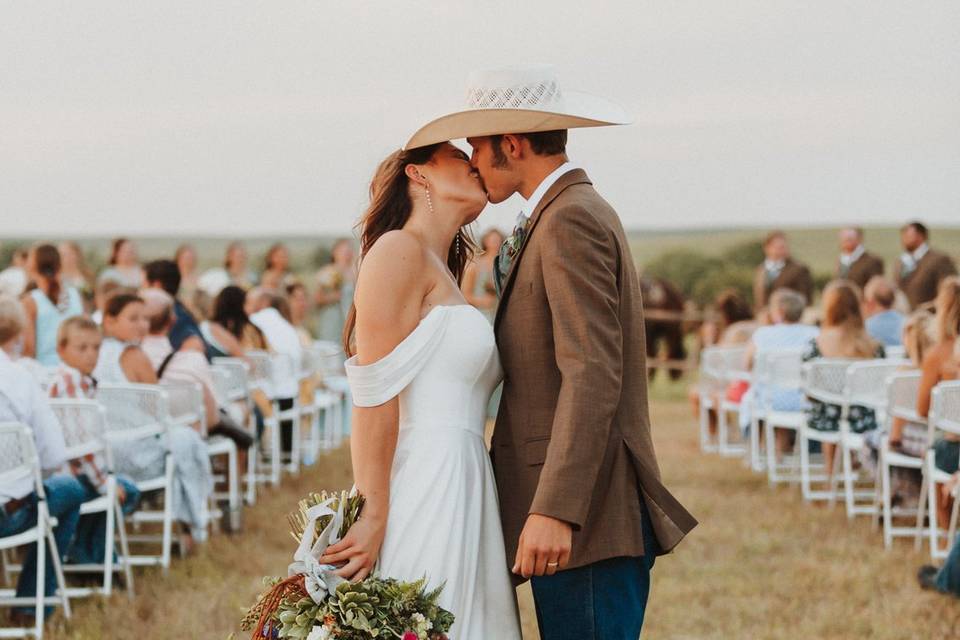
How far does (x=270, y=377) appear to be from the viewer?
1055 centimetres

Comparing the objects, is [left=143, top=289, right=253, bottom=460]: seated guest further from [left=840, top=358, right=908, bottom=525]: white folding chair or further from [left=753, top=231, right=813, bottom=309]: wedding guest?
[left=753, top=231, right=813, bottom=309]: wedding guest

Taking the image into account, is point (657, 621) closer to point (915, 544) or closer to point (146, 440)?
point (915, 544)

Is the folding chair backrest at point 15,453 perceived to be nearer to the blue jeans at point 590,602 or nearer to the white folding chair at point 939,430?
the blue jeans at point 590,602

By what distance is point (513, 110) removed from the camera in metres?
3.04

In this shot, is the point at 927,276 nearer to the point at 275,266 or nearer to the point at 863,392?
the point at 863,392

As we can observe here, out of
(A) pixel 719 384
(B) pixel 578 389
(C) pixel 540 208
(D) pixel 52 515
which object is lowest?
(A) pixel 719 384

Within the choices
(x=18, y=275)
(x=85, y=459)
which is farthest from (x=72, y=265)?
(x=85, y=459)

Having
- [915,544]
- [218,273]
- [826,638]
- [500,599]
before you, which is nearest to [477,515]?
[500,599]

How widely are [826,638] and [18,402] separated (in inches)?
133

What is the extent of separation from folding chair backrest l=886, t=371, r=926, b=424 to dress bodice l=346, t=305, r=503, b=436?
4725 millimetres

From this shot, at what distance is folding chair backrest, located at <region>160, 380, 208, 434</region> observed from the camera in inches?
297

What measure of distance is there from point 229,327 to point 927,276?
24.4 feet

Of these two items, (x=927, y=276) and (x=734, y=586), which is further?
(x=927, y=276)

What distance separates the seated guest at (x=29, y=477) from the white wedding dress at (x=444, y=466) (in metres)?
2.69
